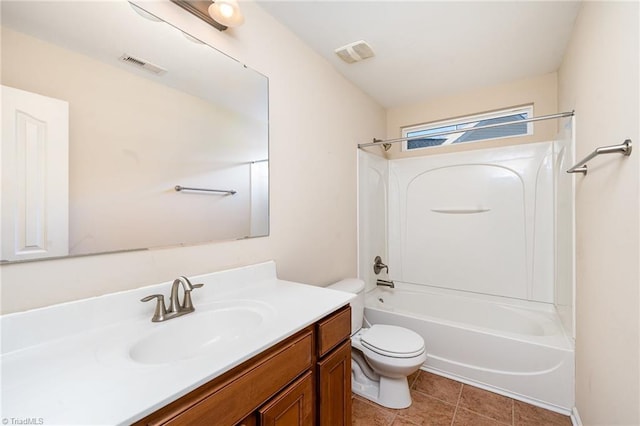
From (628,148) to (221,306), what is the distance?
1642 mm

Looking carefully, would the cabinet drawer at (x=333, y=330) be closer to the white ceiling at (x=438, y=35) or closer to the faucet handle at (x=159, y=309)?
the faucet handle at (x=159, y=309)

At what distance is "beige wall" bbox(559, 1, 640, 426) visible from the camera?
929 millimetres

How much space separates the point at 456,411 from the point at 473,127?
219 centimetres

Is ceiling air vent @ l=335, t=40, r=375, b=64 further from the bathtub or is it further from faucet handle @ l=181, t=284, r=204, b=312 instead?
the bathtub

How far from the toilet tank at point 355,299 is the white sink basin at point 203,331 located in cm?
93

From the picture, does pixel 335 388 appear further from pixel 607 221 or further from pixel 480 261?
pixel 480 261

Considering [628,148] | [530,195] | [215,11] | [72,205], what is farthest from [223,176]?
[530,195]

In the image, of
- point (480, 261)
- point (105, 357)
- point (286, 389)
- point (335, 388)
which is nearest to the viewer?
point (105, 357)

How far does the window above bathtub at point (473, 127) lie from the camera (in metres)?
2.52

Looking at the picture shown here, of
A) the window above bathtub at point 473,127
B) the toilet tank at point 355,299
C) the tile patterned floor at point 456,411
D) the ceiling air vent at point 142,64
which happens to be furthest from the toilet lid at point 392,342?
the ceiling air vent at point 142,64

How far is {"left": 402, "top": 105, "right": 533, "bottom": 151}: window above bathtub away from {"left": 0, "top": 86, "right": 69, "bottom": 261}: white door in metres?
2.29

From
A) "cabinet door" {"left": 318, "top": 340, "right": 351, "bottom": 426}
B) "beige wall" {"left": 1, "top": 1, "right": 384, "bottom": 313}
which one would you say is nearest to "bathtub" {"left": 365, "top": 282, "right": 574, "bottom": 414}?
"beige wall" {"left": 1, "top": 1, "right": 384, "bottom": 313}

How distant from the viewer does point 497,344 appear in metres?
1.85

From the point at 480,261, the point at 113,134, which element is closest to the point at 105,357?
the point at 113,134
